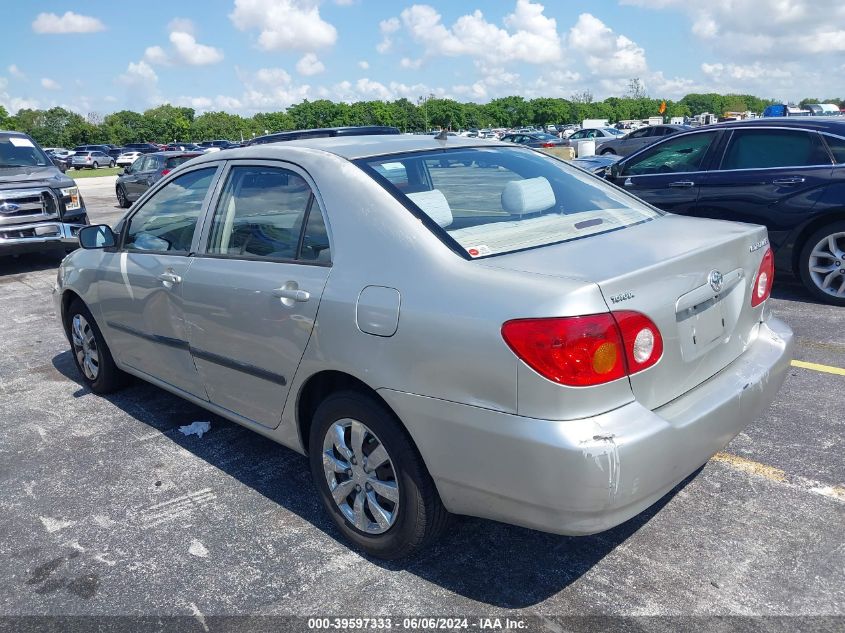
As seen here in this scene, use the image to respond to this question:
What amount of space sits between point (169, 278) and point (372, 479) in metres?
1.64

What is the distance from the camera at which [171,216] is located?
158 inches

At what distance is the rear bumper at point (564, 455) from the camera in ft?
7.23

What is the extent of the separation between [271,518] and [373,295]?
4.27 feet

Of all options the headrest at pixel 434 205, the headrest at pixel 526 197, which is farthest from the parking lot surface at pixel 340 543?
the headrest at pixel 526 197

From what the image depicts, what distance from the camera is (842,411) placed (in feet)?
13.3

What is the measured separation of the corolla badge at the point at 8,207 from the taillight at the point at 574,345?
939 centimetres

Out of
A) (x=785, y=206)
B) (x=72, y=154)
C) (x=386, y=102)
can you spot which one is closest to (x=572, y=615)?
(x=785, y=206)

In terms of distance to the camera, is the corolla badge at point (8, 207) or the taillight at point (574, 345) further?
the corolla badge at point (8, 207)

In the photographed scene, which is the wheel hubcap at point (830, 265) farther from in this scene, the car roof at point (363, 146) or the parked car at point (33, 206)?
the parked car at point (33, 206)

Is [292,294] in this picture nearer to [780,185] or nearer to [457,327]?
[457,327]

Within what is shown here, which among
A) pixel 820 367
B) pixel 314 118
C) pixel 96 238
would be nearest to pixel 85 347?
pixel 96 238

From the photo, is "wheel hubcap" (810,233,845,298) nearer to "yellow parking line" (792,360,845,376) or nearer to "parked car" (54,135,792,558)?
"yellow parking line" (792,360,845,376)

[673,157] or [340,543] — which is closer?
[340,543]

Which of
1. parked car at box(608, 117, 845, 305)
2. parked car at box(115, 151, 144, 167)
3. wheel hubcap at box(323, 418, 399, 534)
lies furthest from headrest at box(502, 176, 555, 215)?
parked car at box(115, 151, 144, 167)
